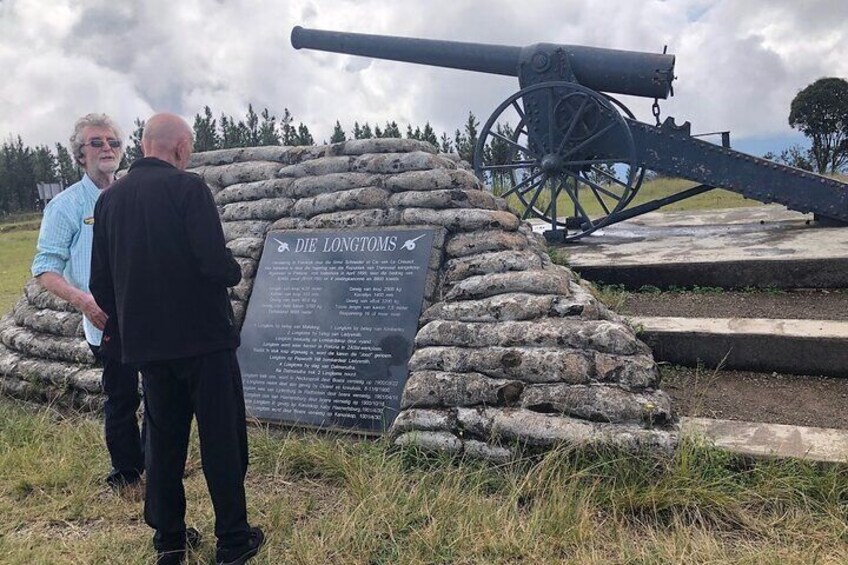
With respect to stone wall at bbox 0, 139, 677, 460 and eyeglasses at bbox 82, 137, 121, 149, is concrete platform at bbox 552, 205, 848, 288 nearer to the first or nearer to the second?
stone wall at bbox 0, 139, 677, 460

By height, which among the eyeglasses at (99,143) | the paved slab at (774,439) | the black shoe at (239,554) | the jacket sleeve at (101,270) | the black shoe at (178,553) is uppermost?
the eyeglasses at (99,143)

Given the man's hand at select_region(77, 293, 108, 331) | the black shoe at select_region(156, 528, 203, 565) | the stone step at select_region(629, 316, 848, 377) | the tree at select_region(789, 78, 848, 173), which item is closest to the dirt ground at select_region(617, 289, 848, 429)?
the stone step at select_region(629, 316, 848, 377)

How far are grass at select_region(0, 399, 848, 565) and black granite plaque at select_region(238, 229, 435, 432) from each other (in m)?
0.36

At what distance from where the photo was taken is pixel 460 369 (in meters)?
3.40

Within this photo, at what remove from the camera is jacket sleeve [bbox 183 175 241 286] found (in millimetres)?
2332

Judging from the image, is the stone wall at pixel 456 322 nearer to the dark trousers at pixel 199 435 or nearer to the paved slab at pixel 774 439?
the paved slab at pixel 774 439

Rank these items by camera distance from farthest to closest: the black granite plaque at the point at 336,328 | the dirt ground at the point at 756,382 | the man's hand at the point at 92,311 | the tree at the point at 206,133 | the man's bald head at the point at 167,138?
the tree at the point at 206,133
the black granite plaque at the point at 336,328
the dirt ground at the point at 756,382
the man's hand at the point at 92,311
the man's bald head at the point at 167,138

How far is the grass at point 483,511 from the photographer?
246cm

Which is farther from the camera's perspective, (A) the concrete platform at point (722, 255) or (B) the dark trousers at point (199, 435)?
(A) the concrete platform at point (722, 255)

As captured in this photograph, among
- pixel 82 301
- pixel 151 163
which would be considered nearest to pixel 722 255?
pixel 151 163

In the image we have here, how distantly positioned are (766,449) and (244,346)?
9.25 feet

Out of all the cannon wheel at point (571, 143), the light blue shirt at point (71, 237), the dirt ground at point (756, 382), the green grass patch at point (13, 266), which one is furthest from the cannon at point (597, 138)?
the green grass patch at point (13, 266)

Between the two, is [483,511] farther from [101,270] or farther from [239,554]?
[101,270]

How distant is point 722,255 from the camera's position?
16.9 feet
